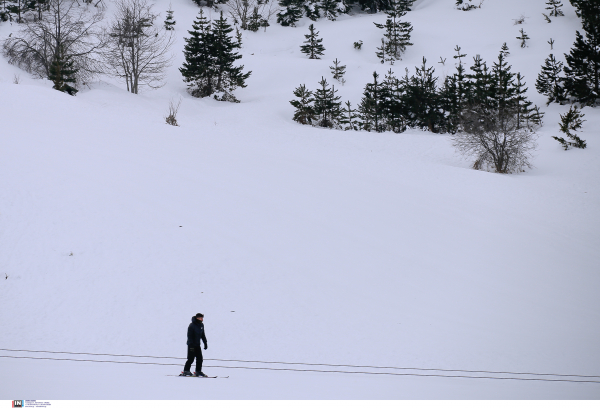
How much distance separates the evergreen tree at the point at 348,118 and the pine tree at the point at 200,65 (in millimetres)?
11349

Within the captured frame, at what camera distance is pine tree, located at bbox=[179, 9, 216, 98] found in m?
32.9

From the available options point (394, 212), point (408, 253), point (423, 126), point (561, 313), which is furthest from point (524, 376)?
point (423, 126)

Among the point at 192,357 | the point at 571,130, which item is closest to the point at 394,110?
the point at 571,130

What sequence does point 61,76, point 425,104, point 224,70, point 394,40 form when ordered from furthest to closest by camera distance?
point 394,40 → point 224,70 → point 425,104 → point 61,76

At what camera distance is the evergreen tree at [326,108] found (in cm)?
3066

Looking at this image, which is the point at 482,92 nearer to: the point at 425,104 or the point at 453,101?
the point at 453,101

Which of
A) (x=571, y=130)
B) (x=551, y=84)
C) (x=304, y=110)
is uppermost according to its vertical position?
(x=551, y=84)

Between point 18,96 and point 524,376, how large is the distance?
859 inches

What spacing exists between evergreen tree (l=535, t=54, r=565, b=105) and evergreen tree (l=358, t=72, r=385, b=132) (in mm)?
12361

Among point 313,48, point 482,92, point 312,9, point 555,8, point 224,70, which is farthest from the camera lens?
point 312,9

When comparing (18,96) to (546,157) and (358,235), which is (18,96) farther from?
(546,157)

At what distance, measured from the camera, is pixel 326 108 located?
101ft

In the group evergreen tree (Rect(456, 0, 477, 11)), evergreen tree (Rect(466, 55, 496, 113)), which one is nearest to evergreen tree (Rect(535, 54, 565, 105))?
evergreen tree (Rect(466, 55, 496, 113))

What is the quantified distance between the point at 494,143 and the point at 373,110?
11.6 meters
